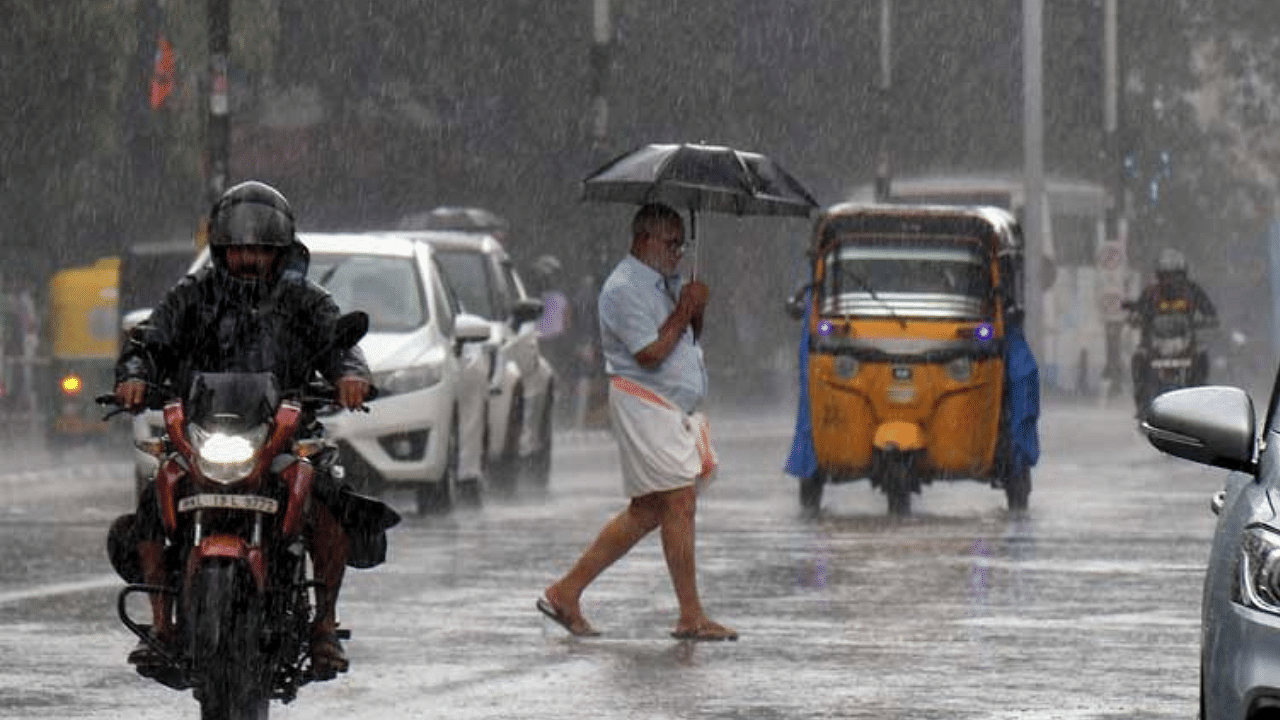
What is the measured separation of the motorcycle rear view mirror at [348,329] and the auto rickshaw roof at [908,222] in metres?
13.4

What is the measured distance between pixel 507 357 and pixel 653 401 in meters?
10.8

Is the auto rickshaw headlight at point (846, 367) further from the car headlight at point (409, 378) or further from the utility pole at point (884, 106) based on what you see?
the utility pole at point (884, 106)

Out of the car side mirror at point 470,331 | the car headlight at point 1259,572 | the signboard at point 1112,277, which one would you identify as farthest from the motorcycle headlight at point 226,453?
the signboard at point 1112,277

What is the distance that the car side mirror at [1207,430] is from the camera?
8.37 m

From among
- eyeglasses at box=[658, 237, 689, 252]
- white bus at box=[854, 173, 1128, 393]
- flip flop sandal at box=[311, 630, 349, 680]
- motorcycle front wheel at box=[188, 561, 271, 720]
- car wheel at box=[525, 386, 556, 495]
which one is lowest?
white bus at box=[854, 173, 1128, 393]

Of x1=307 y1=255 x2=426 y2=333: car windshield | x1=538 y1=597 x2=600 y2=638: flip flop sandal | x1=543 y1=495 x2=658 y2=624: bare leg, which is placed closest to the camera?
x1=538 y1=597 x2=600 y2=638: flip flop sandal

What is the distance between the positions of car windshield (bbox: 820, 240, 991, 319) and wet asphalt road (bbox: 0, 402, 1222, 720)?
131 cm

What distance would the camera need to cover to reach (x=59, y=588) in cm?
1695

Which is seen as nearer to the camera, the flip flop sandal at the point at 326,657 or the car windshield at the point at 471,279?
the flip flop sandal at the point at 326,657

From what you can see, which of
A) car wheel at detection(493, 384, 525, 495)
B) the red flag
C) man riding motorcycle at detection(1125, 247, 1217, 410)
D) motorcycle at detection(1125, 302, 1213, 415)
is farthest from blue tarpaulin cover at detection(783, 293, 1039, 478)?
the red flag

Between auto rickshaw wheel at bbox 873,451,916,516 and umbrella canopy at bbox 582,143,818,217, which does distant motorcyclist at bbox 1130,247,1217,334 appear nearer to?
auto rickshaw wheel at bbox 873,451,916,516

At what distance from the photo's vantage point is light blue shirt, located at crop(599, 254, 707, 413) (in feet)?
48.8

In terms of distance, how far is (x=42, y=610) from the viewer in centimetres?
1570

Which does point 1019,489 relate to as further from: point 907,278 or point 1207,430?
point 1207,430
